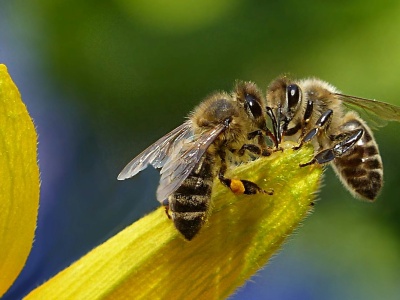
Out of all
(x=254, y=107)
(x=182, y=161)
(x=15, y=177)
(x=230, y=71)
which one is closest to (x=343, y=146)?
(x=254, y=107)

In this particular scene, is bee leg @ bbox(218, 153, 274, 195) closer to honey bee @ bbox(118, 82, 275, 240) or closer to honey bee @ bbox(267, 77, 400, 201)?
honey bee @ bbox(118, 82, 275, 240)

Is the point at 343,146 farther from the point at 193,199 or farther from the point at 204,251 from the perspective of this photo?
the point at 204,251

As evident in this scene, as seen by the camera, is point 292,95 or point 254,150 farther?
point 292,95

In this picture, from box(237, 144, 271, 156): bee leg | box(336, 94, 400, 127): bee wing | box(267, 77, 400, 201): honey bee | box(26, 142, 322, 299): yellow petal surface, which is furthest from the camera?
box(336, 94, 400, 127): bee wing

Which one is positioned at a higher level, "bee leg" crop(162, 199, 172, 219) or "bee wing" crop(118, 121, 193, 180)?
"bee leg" crop(162, 199, 172, 219)

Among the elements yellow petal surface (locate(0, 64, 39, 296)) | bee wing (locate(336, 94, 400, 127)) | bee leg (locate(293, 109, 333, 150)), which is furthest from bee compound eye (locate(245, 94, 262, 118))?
yellow petal surface (locate(0, 64, 39, 296))

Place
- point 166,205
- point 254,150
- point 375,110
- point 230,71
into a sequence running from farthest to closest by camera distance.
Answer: point 230,71
point 375,110
point 254,150
point 166,205

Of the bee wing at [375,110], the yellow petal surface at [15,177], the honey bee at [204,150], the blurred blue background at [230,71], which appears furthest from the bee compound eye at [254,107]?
the blurred blue background at [230,71]
